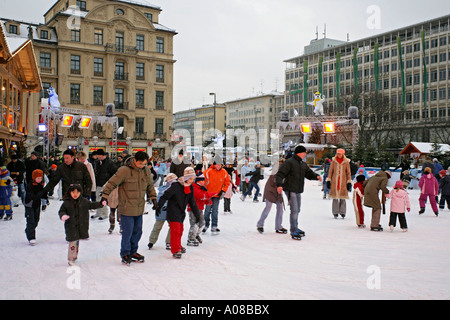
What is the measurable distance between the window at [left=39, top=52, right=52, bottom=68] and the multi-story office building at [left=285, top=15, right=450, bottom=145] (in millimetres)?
34152

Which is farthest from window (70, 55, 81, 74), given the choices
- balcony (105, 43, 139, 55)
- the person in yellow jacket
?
the person in yellow jacket

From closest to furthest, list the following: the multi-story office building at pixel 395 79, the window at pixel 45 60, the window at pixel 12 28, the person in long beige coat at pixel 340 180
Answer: the person in long beige coat at pixel 340 180 < the window at pixel 45 60 < the window at pixel 12 28 < the multi-story office building at pixel 395 79

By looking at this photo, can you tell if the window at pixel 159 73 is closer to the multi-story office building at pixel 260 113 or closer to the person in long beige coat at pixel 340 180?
the person in long beige coat at pixel 340 180

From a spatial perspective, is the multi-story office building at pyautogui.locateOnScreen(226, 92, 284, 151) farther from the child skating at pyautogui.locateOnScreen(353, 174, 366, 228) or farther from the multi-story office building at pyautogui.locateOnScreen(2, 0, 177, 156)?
the child skating at pyautogui.locateOnScreen(353, 174, 366, 228)

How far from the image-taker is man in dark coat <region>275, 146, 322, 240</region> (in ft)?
27.8

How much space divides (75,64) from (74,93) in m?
3.32

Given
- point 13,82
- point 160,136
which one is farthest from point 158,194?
point 160,136

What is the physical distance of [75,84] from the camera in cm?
4928

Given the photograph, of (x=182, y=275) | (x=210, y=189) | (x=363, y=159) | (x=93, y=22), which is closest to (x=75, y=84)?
(x=93, y=22)

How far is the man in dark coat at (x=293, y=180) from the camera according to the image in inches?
334

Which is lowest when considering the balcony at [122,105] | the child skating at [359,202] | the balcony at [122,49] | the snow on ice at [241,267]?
the snow on ice at [241,267]

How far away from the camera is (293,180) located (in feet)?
28.4

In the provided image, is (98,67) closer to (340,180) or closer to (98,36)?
(98,36)

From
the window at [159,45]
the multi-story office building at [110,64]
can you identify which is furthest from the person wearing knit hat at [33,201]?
the window at [159,45]
